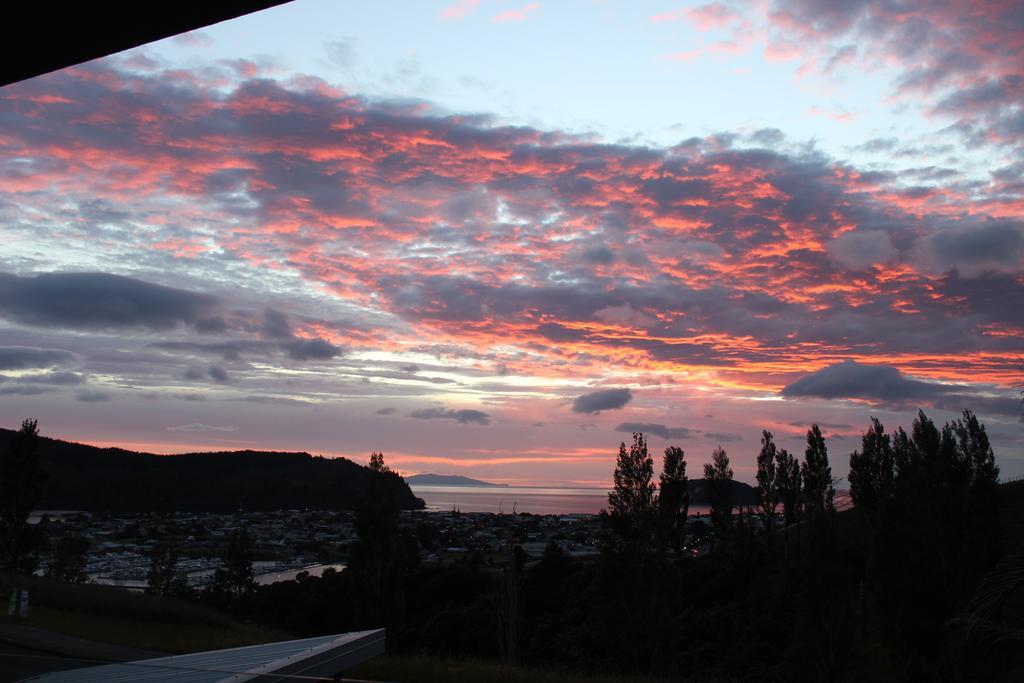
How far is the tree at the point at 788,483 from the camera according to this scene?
46.9 meters

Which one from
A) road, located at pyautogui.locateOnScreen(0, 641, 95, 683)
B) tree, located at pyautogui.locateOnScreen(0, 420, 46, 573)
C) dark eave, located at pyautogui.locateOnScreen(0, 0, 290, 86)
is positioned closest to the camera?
dark eave, located at pyautogui.locateOnScreen(0, 0, 290, 86)

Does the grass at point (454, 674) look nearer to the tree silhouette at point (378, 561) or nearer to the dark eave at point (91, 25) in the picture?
the dark eave at point (91, 25)

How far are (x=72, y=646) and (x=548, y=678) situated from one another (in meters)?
9.93

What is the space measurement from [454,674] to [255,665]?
24.4 feet

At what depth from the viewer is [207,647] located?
15172mm

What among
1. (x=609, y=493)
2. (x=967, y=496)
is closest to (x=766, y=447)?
(x=967, y=496)

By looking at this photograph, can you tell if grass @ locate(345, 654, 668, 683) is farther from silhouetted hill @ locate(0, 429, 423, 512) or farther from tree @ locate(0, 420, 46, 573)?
silhouetted hill @ locate(0, 429, 423, 512)

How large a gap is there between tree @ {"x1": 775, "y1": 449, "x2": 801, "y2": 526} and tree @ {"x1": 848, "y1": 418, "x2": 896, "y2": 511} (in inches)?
142

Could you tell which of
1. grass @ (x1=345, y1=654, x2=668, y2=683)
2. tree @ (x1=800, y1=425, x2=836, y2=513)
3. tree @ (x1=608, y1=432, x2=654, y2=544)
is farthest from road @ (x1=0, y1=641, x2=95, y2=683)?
tree @ (x1=800, y1=425, x2=836, y2=513)

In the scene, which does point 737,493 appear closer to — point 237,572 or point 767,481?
point 767,481

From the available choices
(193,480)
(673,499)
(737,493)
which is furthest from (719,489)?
(193,480)

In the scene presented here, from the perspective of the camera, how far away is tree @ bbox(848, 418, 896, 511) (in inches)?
1689

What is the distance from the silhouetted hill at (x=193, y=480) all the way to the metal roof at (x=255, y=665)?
7840 cm

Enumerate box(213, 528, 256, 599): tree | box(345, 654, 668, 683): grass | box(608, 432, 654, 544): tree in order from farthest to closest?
box(213, 528, 256, 599): tree → box(608, 432, 654, 544): tree → box(345, 654, 668, 683): grass
